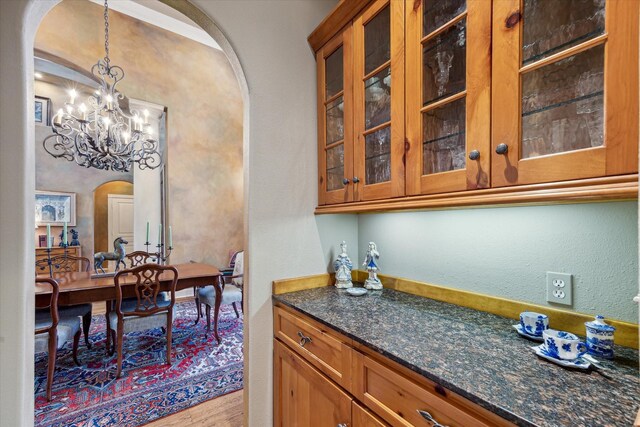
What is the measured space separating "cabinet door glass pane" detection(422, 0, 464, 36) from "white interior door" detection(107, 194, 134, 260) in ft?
25.8

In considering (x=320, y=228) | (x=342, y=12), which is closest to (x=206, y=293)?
(x=320, y=228)

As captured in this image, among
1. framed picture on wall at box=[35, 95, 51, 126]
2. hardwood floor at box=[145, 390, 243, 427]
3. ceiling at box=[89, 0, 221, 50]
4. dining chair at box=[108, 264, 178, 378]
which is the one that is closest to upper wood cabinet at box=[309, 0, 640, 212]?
hardwood floor at box=[145, 390, 243, 427]

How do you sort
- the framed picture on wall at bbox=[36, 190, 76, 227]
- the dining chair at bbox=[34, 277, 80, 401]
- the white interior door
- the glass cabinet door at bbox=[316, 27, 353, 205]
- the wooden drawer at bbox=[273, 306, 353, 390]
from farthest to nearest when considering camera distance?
→ the white interior door
the framed picture on wall at bbox=[36, 190, 76, 227]
the dining chair at bbox=[34, 277, 80, 401]
the glass cabinet door at bbox=[316, 27, 353, 205]
the wooden drawer at bbox=[273, 306, 353, 390]

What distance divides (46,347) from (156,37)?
189 inches

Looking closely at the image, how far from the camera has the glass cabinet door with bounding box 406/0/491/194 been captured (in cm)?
87

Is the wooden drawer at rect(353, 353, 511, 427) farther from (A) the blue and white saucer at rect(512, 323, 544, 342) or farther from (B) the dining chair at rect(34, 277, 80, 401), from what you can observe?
(B) the dining chair at rect(34, 277, 80, 401)

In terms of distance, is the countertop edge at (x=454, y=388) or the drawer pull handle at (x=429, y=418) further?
the drawer pull handle at (x=429, y=418)

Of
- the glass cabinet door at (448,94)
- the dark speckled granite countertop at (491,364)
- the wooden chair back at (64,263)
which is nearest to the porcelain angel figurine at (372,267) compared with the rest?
the dark speckled granite countertop at (491,364)

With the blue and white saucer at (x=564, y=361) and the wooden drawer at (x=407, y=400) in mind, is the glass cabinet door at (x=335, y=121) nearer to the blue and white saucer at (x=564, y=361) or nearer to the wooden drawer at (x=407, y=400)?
the wooden drawer at (x=407, y=400)

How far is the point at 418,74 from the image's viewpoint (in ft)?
3.47

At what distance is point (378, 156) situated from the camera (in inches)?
49.9

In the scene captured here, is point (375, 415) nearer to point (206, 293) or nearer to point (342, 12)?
point (342, 12)

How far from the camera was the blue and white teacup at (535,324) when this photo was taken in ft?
2.96

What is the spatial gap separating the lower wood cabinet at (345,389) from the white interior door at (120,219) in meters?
7.09
